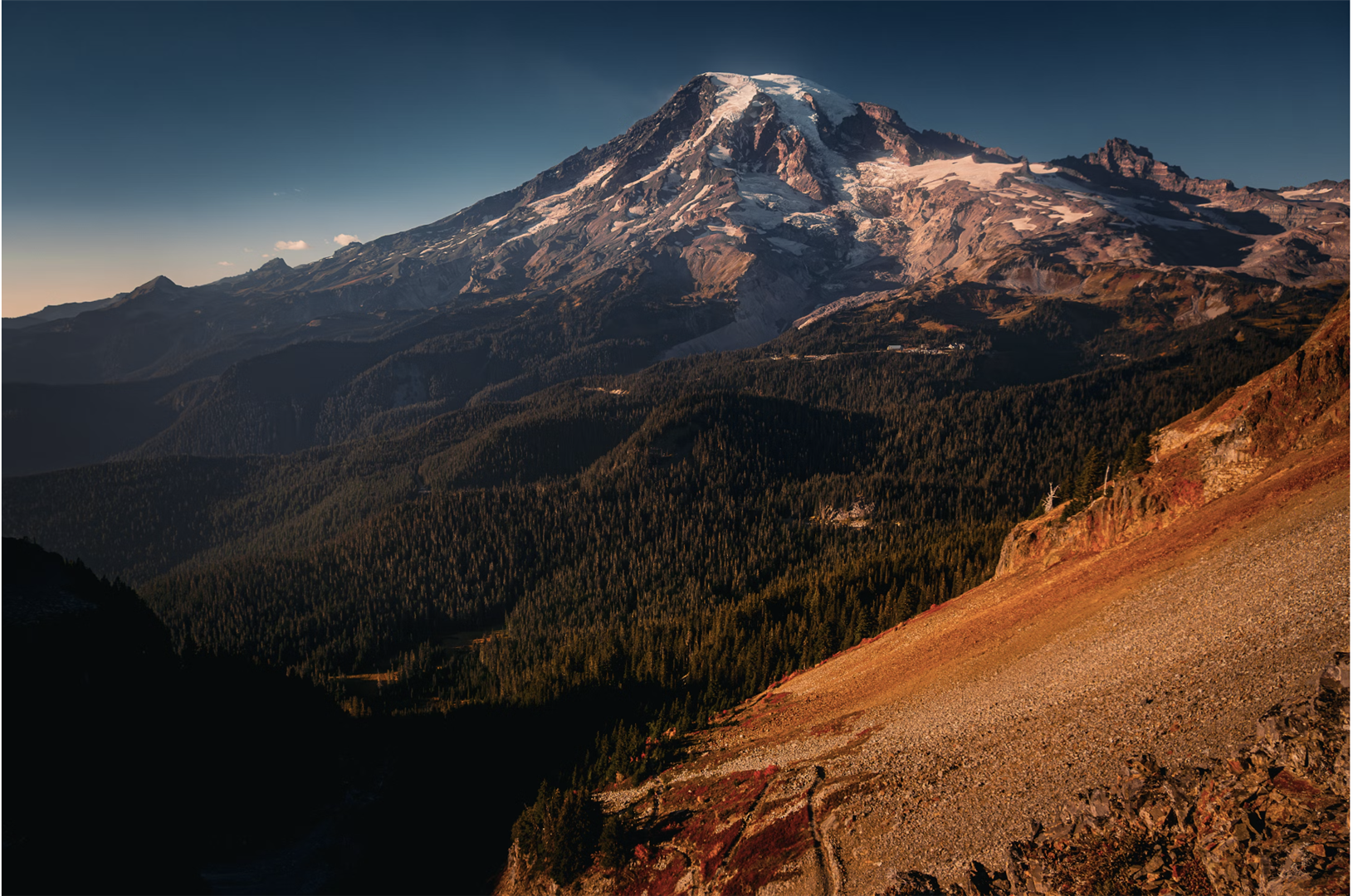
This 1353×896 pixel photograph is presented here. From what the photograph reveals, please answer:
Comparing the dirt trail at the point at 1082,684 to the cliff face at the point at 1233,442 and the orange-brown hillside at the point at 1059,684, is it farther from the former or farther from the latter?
the cliff face at the point at 1233,442

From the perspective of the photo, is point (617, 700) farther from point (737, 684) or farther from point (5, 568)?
point (5, 568)

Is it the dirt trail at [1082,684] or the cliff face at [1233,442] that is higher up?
the cliff face at [1233,442]

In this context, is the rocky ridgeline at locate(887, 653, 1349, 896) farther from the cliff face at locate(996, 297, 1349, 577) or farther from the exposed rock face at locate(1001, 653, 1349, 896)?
the cliff face at locate(996, 297, 1349, 577)

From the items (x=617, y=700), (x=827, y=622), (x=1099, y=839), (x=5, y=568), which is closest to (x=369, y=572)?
(x=617, y=700)

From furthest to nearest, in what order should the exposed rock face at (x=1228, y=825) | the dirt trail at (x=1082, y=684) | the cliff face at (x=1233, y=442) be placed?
the cliff face at (x=1233, y=442) < the dirt trail at (x=1082, y=684) < the exposed rock face at (x=1228, y=825)

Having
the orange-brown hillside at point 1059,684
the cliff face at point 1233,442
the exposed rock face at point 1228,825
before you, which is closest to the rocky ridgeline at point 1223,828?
the exposed rock face at point 1228,825

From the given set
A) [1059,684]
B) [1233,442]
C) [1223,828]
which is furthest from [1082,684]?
[1233,442]
